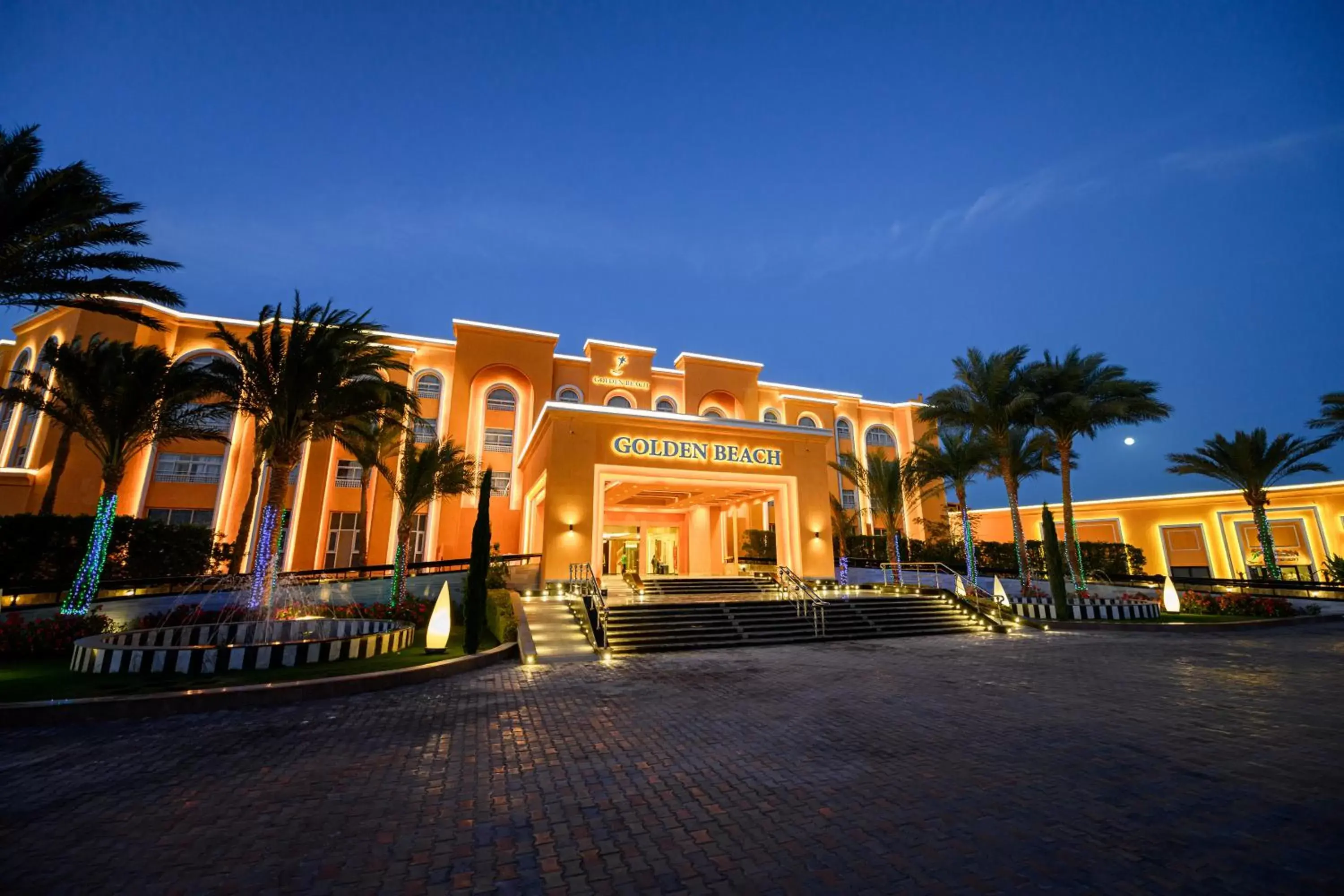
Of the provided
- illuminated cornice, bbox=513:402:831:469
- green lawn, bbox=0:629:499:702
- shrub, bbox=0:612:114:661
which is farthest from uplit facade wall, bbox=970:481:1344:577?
shrub, bbox=0:612:114:661

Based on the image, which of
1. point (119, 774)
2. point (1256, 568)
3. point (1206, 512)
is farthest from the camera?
point (1206, 512)

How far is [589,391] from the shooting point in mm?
32844

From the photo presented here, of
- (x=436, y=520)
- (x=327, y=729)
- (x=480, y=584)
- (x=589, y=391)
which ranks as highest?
(x=589, y=391)

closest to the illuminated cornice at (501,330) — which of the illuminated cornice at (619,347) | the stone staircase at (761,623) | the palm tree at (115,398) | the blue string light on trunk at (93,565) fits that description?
the illuminated cornice at (619,347)

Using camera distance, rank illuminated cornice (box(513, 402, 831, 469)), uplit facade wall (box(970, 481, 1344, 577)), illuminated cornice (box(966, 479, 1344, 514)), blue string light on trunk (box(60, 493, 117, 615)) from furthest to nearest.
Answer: illuminated cornice (box(966, 479, 1344, 514)), uplit facade wall (box(970, 481, 1344, 577)), illuminated cornice (box(513, 402, 831, 469)), blue string light on trunk (box(60, 493, 117, 615))

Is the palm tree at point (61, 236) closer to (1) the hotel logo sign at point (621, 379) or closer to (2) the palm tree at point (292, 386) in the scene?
(2) the palm tree at point (292, 386)

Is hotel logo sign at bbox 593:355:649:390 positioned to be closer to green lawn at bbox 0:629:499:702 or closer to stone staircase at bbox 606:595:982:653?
stone staircase at bbox 606:595:982:653

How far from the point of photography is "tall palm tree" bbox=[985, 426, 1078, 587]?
23047 mm

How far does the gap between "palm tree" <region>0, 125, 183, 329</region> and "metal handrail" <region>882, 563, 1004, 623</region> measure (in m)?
23.6

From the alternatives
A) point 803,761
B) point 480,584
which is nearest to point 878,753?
point 803,761

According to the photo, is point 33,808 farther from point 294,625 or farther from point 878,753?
point 294,625

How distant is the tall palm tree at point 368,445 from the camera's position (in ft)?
66.3

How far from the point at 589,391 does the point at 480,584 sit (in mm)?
22107

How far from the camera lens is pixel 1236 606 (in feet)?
60.4
